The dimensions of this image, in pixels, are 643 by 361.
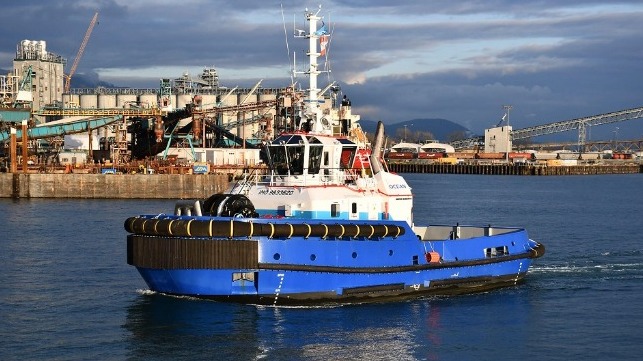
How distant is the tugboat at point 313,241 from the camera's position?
23797 millimetres

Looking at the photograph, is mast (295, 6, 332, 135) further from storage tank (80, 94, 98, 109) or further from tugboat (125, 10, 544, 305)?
storage tank (80, 94, 98, 109)

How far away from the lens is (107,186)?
72.7 m

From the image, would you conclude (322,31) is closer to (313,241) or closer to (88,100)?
(313,241)

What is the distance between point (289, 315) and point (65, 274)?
10443mm

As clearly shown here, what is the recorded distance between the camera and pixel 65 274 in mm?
31531

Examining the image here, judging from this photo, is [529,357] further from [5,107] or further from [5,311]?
[5,107]

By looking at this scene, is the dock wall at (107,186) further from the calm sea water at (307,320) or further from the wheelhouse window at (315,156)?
the wheelhouse window at (315,156)

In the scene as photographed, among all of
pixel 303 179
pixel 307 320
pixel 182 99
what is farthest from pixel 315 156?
pixel 182 99

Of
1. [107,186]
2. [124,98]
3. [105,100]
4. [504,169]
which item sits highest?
[124,98]

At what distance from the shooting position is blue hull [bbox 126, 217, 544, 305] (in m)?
23.7

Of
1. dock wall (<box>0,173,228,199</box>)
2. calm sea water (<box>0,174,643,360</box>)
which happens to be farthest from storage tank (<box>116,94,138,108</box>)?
calm sea water (<box>0,174,643,360</box>)

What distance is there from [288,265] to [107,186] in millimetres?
50920

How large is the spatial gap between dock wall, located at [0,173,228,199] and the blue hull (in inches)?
1887

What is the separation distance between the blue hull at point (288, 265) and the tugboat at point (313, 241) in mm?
28
